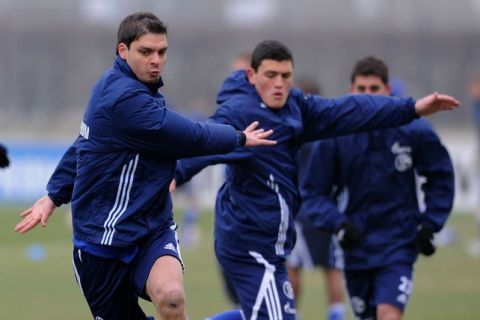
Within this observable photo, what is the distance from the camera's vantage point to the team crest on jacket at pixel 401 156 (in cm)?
967

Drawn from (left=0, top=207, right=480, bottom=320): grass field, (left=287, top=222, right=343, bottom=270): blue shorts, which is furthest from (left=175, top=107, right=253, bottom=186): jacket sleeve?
(left=287, top=222, right=343, bottom=270): blue shorts

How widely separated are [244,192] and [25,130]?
2364cm

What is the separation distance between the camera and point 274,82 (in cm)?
891

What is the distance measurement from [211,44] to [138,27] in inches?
1072

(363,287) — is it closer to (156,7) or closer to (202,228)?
(202,228)

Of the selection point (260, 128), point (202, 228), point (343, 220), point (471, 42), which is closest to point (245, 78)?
point (260, 128)

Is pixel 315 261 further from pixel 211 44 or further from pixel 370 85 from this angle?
pixel 211 44

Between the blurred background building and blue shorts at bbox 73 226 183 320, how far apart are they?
923 inches

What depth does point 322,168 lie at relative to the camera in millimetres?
9773

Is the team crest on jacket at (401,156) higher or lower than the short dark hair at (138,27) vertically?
lower

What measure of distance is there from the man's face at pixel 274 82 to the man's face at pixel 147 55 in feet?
4.02

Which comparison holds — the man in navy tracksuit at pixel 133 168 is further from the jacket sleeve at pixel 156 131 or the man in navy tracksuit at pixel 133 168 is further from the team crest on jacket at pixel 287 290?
the team crest on jacket at pixel 287 290

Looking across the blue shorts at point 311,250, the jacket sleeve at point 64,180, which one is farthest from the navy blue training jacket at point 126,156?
the blue shorts at point 311,250

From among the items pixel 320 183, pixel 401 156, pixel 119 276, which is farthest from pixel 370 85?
pixel 119 276
